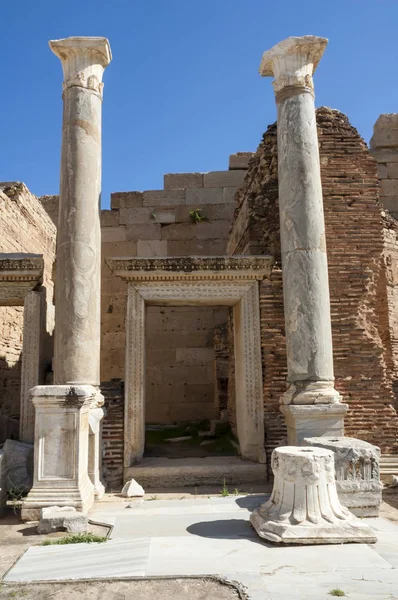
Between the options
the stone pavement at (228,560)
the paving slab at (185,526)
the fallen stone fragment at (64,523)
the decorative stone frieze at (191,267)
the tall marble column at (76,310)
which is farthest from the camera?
the decorative stone frieze at (191,267)

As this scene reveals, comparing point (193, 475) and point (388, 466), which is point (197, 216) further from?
point (388, 466)

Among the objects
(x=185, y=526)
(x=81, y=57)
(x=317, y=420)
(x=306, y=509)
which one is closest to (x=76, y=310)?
(x=185, y=526)

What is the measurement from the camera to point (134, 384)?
27.9ft

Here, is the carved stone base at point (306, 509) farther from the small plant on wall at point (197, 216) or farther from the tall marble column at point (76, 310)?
the small plant on wall at point (197, 216)

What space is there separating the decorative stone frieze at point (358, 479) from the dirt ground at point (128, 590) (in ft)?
8.87

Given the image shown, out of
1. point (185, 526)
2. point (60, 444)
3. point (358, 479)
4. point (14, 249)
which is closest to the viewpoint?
point (185, 526)

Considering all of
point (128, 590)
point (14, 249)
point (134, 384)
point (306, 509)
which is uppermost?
point (14, 249)

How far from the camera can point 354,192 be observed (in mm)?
9578

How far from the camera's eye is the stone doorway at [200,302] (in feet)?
27.8

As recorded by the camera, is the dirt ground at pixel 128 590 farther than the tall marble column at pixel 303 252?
No

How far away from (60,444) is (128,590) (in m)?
2.72

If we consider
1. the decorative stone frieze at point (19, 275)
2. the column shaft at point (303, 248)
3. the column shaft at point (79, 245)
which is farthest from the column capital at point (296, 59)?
the decorative stone frieze at point (19, 275)

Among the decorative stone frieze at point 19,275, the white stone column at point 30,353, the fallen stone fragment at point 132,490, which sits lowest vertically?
the fallen stone fragment at point 132,490

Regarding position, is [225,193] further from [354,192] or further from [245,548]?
[245,548]
